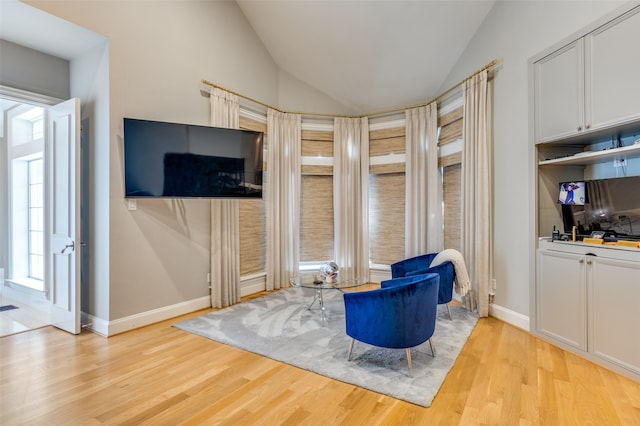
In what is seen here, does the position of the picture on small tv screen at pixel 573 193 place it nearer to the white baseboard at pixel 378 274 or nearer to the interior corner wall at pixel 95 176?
the white baseboard at pixel 378 274

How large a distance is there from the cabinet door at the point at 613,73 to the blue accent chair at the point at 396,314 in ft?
6.23

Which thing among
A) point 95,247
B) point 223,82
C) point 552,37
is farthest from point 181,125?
point 552,37

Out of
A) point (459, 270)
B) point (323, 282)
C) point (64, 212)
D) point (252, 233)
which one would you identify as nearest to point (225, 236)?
point (252, 233)

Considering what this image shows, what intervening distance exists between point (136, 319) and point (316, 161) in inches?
137

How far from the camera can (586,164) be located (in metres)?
3.09

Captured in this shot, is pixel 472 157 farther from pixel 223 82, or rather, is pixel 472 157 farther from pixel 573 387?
pixel 223 82

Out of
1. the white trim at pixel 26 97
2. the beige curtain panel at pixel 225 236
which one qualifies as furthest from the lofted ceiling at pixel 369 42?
the white trim at pixel 26 97

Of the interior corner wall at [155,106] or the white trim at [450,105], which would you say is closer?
the interior corner wall at [155,106]

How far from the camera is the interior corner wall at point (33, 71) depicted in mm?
3195

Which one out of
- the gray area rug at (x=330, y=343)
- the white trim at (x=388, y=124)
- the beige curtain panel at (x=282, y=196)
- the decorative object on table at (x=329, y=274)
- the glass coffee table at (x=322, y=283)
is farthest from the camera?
the white trim at (x=388, y=124)

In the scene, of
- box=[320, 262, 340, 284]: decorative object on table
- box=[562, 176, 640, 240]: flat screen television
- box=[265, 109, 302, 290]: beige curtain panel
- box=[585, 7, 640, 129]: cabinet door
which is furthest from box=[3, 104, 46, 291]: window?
box=[562, 176, 640, 240]: flat screen television

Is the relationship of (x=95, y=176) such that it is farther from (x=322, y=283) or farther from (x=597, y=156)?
(x=597, y=156)

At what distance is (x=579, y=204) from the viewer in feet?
9.68

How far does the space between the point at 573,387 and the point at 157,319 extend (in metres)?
3.88
